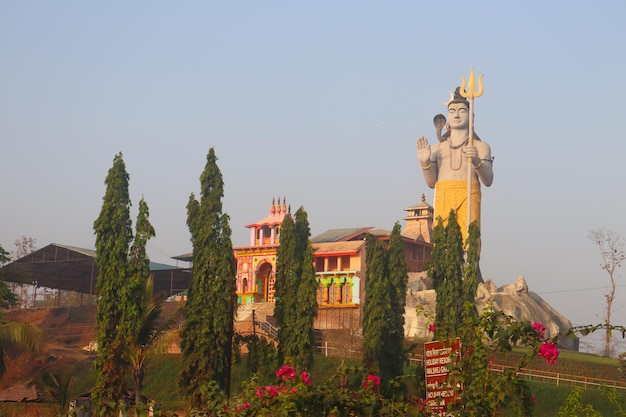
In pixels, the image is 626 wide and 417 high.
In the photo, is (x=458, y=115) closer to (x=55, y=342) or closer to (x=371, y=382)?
(x=55, y=342)

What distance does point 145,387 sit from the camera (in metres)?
27.9

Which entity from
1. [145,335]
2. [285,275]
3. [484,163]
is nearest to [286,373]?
[145,335]

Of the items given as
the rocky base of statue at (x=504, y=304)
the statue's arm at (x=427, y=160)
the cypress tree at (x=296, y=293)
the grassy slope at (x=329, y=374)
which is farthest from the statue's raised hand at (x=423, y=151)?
the cypress tree at (x=296, y=293)

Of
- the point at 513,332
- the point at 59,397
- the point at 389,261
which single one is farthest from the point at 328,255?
the point at 513,332

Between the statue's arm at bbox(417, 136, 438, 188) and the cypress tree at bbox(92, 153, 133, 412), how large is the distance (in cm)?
1758

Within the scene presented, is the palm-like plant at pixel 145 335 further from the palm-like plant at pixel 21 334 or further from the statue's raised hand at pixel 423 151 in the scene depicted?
the statue's raised hand at pixel 423 151

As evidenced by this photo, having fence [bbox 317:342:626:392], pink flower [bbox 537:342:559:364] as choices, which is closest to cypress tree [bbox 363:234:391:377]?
fence [bbox 317:342:626:392]

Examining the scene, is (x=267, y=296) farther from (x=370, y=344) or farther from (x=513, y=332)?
(x=513, y=332)

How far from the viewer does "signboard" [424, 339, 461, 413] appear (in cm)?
791

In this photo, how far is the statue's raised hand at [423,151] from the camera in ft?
126

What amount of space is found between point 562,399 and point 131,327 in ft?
39.6

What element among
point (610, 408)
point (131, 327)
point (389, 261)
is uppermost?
point (389, 261)

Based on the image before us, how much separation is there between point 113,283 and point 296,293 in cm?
478

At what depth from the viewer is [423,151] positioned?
38469 millimetres
